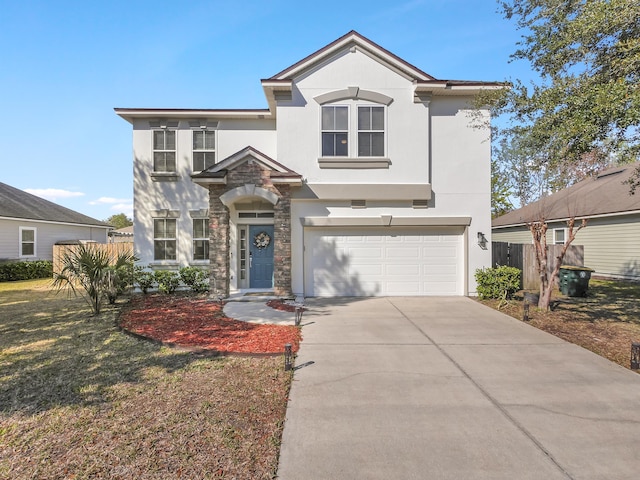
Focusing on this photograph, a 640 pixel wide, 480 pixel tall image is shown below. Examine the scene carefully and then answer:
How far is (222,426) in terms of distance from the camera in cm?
365

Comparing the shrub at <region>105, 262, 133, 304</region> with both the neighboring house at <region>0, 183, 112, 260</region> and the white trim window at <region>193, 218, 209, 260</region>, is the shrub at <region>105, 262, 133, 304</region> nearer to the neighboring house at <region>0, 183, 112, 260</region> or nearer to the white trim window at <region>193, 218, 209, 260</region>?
the white trim window at <region>193, 218, 209, 260</region>

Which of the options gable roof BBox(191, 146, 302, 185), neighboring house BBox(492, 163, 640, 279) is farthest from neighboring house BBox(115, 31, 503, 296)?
neighboring house BBox(492, 163, 640, 279)

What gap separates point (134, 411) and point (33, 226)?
2150cm

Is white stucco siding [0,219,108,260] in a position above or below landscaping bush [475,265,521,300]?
above

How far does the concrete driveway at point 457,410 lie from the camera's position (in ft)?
10.2

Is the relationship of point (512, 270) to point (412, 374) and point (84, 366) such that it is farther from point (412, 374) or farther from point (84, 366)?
point (84, 366)

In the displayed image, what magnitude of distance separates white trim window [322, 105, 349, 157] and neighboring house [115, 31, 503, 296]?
34mm

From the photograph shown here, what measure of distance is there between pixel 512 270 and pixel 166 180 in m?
12.6

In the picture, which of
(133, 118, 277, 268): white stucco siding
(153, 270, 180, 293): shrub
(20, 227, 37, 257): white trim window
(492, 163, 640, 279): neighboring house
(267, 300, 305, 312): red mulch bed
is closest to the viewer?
(267, 300, 305, 312): red mulch bed

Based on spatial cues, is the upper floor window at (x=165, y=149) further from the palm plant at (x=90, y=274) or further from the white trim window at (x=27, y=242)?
the white trim window at (x=27, y=242)

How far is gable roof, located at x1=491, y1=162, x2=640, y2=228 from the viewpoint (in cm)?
1636

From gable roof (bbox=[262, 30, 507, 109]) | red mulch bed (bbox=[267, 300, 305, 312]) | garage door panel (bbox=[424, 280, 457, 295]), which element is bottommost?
red mulch bed (bbox=[267, 300, 305, 312])

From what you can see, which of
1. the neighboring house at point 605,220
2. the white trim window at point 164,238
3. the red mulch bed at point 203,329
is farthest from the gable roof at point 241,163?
the neighboring house at point 605,220

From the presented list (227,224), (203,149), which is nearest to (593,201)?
(227,224)
